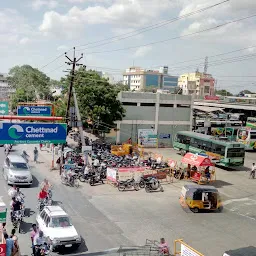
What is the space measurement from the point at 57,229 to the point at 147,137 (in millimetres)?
28954

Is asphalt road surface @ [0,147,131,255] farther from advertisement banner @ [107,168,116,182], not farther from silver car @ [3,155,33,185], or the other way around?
advertisement banner @ [107,168,116,182]

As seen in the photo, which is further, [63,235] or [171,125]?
[171,125]

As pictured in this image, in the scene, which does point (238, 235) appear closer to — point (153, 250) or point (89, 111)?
point (153, 250)

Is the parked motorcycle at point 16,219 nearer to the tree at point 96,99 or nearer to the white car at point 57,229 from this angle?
the white car at point 57,229

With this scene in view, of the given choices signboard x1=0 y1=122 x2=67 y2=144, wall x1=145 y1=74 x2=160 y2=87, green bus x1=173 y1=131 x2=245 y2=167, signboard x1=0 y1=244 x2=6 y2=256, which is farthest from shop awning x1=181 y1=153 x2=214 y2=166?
wall x1=145 y1=74 x2=160 y2=87

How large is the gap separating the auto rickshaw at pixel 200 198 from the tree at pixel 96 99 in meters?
18.2

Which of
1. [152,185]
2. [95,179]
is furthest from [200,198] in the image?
[95,179]

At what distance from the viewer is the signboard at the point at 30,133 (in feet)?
54.0

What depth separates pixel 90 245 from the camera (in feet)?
48.0

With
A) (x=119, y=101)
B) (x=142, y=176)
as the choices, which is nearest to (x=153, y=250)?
(x=142, y=176)

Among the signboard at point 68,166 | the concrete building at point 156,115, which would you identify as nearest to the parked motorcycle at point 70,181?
the signboard at point 68,166

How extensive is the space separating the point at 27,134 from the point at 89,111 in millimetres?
20051

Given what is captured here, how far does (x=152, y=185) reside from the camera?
24.0 metres

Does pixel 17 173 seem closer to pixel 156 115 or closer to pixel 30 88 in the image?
pixel 156 115
